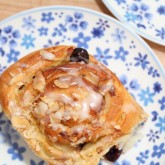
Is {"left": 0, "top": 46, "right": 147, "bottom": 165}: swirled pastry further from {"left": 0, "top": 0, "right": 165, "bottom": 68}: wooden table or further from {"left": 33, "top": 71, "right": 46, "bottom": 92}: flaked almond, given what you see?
{"left": 0, "top": 0, "right": 165, "bottom": 68}: wooden table

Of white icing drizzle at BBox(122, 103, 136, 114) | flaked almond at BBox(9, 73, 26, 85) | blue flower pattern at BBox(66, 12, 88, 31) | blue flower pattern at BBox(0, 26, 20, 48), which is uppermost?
blue flower pattern at BBox(0, 26, 20, 48)

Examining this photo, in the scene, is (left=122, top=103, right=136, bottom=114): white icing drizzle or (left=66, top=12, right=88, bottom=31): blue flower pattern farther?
(left=66, top=12, right=88, bottom=31): blue flower pattern

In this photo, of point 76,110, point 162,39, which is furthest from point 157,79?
point 76,110

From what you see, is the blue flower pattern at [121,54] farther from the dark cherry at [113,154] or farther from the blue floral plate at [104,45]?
the dark cherry at [113,154]

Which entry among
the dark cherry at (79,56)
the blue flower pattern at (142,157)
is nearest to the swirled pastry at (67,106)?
the dark cherry at (79,56)

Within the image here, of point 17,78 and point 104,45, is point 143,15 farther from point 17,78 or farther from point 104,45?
point 17,78

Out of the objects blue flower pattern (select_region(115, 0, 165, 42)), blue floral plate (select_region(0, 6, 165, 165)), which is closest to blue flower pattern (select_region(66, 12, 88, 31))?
blue floral plate (select_region(0, 6, 165, 165))
